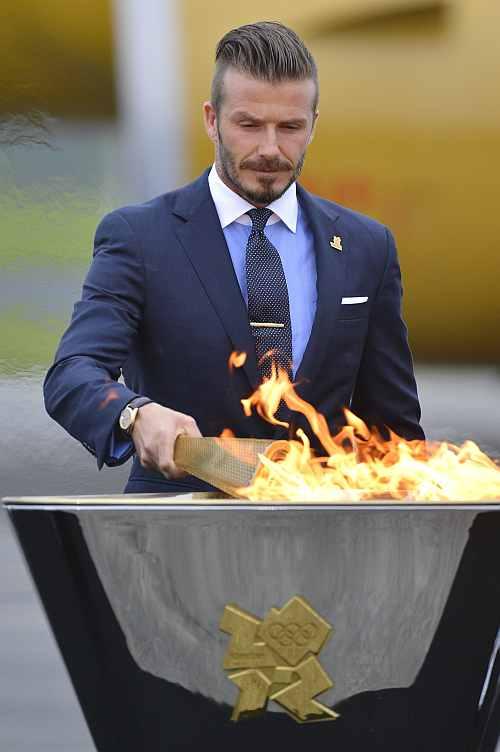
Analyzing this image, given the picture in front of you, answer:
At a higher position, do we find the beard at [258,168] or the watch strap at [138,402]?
the beard at [258,168]

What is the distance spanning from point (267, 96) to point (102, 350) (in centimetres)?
35

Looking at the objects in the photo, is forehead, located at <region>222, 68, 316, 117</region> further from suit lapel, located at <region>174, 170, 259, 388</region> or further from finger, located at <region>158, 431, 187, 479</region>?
finger, located at <region>158, 431, 187, 479</region>

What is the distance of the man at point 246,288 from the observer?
6.52ft

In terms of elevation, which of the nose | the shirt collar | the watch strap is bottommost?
the watch strap

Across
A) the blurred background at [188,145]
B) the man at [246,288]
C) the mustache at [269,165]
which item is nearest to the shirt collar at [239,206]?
the man at [246,288]

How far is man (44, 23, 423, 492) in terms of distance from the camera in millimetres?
1987

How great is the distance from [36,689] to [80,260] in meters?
2.51

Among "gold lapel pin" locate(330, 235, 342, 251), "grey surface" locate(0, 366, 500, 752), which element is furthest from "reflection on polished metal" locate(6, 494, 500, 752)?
"grey surface" locate(0, 366, 500, 752)

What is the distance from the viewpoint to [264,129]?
6.51 ft

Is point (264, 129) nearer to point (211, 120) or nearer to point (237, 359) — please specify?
point (211, 120)

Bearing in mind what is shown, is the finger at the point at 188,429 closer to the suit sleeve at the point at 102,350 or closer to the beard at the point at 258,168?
the suit sleeve at the point at 102,350

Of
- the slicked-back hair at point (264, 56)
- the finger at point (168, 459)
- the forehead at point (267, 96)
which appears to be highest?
the slicked-back hair at point (264, 56)

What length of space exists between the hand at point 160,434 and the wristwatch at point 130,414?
0.5 inches

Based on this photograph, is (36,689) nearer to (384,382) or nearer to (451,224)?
(384,382)
